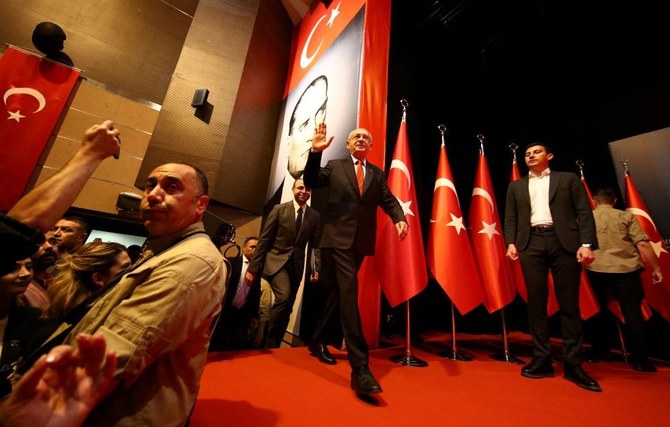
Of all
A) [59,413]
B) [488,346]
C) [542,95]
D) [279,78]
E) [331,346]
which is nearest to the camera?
[59,413]

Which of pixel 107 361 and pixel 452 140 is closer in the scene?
pixel 107 361

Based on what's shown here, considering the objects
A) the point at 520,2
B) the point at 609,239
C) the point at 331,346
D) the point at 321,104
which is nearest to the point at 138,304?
the point at 331,346

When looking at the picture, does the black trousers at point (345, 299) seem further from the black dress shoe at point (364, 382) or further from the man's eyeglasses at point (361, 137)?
the man's eyeglasses at point (361, 137)

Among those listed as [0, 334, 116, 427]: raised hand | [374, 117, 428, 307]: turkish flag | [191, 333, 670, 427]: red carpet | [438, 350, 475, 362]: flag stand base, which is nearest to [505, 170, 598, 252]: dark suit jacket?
[374, 117, 428, 307]: turkish flag

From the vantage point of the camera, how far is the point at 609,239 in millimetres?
2986

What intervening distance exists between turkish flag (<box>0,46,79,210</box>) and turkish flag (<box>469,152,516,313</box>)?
5812 mm

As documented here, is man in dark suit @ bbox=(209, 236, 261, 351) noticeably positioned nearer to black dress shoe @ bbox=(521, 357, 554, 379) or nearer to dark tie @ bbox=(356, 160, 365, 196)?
dark tie @ bbox=(356, 160, 365, 196)

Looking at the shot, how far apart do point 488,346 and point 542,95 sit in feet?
13.2

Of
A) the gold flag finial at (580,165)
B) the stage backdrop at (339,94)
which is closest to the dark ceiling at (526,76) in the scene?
the gold flag finial at (580,165)

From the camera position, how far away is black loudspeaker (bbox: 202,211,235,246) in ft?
6.64

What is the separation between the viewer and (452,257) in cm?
283

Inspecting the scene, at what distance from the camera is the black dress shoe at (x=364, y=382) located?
1.54 metres

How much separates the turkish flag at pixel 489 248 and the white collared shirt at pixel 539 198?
759mm

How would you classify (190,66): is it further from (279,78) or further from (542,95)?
(542,95)
